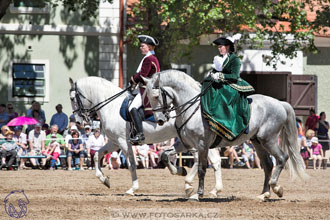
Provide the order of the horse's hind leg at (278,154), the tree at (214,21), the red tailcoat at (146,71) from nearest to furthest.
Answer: the horse's hind leg at (278,154) → the red tailcoat at (146,71) → the tree at (214,21)

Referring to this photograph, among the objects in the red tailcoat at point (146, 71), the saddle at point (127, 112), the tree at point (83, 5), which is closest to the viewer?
the red tailcoat at point (146, 71)

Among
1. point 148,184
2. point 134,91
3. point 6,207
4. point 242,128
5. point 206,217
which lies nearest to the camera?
point 206,217

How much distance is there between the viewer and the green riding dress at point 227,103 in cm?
1157

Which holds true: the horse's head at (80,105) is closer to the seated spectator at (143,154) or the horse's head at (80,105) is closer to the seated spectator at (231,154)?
the seated spectator at (143,154)

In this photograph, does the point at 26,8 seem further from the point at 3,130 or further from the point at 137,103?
the point at 137,103

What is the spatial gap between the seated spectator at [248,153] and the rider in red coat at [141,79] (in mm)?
9946

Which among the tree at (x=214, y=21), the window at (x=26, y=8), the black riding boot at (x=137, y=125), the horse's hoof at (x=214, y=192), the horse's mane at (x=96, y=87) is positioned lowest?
the horse's hoof at (x=214, y=192)

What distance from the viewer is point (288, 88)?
2805 cm

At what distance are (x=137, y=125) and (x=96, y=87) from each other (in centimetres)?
123

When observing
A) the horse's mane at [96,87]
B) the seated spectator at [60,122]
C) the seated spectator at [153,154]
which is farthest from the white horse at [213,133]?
the seated spectator at [60,122]

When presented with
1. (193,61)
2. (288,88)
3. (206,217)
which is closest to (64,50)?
(193,61)

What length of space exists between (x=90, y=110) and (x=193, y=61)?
1483 centimetres

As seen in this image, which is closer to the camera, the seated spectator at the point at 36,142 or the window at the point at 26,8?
the seated spectator at the point at 36,142

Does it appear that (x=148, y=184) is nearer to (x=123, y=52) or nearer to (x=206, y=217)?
(x=206, y=217)
